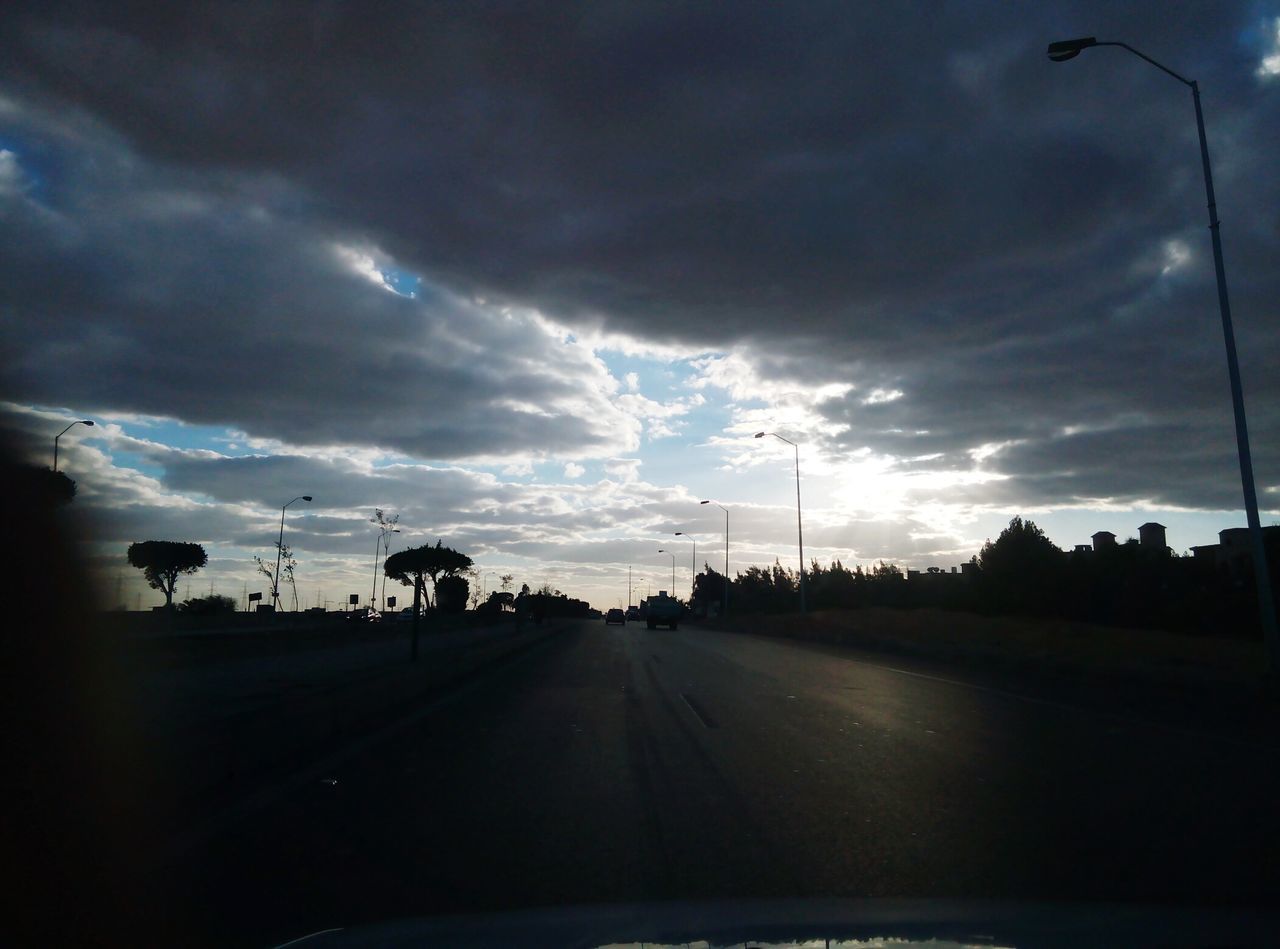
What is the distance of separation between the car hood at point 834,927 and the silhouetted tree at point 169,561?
47.0 meters

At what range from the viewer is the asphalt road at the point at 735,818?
6.26 meters

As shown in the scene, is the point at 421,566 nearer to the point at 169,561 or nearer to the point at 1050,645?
the point at 1050,645

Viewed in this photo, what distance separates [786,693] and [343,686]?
8.65 metres

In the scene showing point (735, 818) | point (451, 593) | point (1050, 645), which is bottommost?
point (735, 818)

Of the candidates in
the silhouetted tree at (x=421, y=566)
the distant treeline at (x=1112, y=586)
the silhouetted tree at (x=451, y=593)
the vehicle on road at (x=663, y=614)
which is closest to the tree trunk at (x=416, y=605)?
the silhouetted tree at (x=421, y=566)

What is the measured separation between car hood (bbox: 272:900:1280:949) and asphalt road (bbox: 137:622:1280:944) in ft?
3.14

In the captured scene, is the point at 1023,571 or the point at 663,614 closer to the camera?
the point at 1023,571

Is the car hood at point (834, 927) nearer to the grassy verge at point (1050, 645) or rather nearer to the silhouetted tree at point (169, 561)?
the grassy verge at point (1050, 645)

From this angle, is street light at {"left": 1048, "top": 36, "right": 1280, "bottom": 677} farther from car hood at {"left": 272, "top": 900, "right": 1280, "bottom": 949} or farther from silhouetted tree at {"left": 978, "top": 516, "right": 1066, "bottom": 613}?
silhouetted tree at {"left": 978, "top": 516, "right": 1066, "bottom": 613}

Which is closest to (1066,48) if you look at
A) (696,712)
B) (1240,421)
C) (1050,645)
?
(1240,421)

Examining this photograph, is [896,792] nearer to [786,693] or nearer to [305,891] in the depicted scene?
[305,891]

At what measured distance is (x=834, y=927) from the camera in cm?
467

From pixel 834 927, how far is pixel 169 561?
2589 inches

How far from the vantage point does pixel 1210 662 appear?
27.7 m
